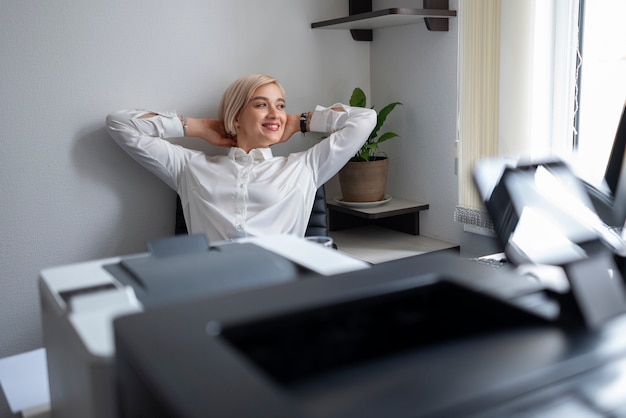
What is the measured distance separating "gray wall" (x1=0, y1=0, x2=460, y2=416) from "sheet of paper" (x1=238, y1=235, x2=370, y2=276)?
1593mm

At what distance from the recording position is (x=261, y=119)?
226 centimetres

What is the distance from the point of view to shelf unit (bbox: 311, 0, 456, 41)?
2244 mm

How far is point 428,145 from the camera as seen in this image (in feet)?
8.23

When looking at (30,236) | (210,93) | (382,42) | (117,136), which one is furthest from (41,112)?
(382,42)

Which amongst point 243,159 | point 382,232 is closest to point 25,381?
point 243,159

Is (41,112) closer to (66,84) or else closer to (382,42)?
(66,84)

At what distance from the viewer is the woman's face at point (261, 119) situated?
2256 millimetres

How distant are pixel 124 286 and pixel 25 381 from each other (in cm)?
46

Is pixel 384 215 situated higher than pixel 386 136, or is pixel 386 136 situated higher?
pixel 386 136

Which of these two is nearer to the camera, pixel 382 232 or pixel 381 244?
pixel 381 244

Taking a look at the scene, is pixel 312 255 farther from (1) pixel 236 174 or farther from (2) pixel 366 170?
(2) pixel 366 170

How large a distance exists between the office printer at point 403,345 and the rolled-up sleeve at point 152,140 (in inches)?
67.1

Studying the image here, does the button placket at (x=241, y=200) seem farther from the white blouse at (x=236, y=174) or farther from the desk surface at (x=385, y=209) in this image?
the desk surface at (x=385, y=209)

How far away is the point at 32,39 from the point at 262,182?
92 cm
